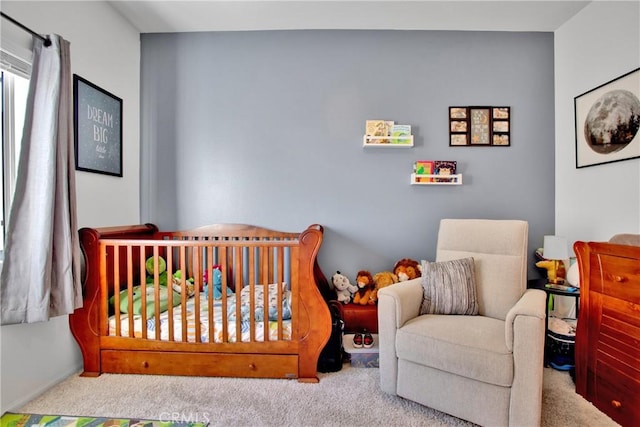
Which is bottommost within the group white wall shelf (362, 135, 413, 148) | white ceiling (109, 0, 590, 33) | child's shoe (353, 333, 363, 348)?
child's shoe (353, 333, 363, 348)

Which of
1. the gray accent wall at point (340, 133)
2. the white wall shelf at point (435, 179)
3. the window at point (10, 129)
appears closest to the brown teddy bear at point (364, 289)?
the gray accent wall at point (340, 133)

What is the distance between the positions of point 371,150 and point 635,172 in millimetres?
1728

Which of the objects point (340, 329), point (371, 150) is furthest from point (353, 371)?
point (371, 150)

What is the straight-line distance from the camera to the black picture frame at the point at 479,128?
2.64m

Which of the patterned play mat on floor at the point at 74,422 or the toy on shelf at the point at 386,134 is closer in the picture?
the patterned play mat on floor at the point at 74,422

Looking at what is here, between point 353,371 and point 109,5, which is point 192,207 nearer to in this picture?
point 109,5

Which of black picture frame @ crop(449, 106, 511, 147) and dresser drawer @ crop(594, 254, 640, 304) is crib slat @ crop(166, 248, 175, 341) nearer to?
black picture frame @ crop(449, 106, 511, 147)

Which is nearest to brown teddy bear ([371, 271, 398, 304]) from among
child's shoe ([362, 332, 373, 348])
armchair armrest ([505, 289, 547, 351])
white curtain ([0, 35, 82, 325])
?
child's shoe ([362, 332, 373, 348])

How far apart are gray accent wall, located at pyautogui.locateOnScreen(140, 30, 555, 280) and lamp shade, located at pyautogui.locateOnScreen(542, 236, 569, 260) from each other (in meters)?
0.53

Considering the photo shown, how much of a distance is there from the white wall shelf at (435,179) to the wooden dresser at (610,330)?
97 cm

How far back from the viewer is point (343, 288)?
2.49 m

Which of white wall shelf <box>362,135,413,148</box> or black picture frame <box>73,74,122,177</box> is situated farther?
white wall shelf <box>362,135,413,148</box>

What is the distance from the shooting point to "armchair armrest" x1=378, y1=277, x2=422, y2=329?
173 centimetres

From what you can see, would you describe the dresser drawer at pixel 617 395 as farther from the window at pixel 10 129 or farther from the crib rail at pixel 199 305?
the window at pixel 10 129
